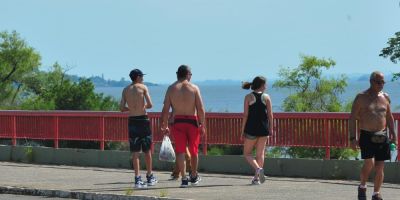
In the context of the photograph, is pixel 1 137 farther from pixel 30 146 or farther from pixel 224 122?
pixel 224 122

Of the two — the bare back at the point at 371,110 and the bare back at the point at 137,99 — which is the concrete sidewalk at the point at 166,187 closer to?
the bare back at the point at 137,99

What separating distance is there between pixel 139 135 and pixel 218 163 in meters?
3.11

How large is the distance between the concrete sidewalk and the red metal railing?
0.93 m

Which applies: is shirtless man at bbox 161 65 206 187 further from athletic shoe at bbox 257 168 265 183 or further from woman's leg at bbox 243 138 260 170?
athletic shoe at bbox 257 168 265 183

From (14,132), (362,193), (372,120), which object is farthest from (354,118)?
(14,132)

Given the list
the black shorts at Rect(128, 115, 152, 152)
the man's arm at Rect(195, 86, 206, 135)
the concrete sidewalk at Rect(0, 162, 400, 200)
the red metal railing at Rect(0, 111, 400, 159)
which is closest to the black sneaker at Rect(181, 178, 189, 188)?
the concrete sidewalk at Rect(0, 162, 400, 200)

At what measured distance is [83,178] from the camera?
15930mm

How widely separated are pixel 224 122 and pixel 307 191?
3.95m

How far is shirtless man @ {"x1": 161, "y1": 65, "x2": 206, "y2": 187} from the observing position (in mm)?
13688

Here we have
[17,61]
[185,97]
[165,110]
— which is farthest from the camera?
[17,61]

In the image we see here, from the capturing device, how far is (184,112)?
1370 centimetres

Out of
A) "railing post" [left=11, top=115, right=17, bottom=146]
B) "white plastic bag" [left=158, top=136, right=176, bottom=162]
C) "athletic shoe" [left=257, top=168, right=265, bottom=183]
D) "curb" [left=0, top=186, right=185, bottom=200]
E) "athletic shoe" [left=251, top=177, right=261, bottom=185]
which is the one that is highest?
"railing post" [left=11, top=115, right=17, bottom=146]

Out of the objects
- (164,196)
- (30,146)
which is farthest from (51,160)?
(164,196)

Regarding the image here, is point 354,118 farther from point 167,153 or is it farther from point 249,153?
point 167,153
